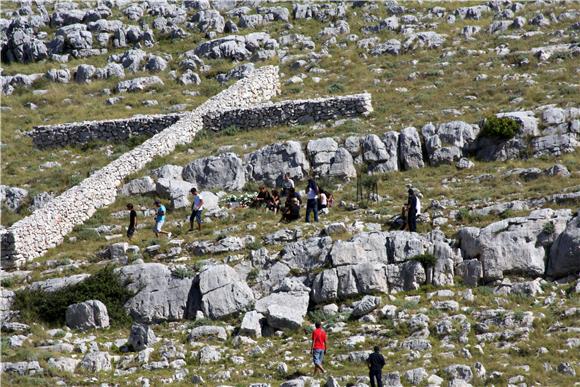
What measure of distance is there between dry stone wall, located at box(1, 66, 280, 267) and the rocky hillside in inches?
3.5

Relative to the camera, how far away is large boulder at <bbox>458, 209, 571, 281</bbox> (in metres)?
27.8

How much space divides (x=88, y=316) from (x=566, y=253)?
13634 mm

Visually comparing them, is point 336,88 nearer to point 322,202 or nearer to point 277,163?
point 277,163

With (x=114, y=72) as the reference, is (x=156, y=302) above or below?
below

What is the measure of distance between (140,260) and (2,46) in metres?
35.1

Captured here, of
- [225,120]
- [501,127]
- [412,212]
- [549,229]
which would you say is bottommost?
[549,229]

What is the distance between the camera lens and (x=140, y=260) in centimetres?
3095

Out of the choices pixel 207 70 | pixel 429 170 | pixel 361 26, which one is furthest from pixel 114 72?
pixel 429 170

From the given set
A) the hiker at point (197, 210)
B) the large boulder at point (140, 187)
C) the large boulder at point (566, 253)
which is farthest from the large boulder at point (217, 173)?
the large boulder at point (566, 253)

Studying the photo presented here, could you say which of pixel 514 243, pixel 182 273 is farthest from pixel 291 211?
pixel 514 243

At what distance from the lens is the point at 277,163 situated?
126ft

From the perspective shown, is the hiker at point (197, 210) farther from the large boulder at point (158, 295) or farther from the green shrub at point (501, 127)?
the green shrub at point (501, 127)

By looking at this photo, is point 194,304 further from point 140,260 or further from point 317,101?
point 317,101

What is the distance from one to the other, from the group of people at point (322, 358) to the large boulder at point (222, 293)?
13.9ft
